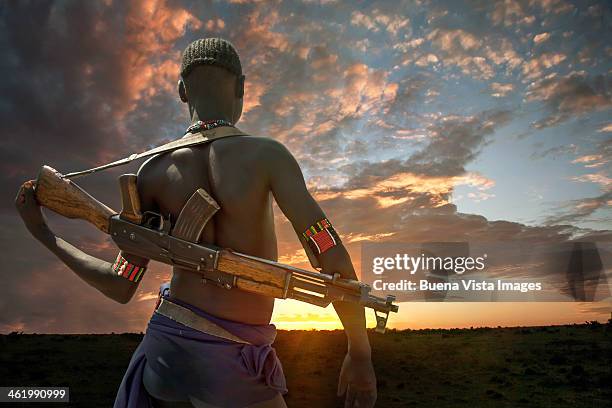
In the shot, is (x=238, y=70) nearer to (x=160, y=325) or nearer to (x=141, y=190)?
(x=141, y=190)

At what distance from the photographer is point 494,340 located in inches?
1371

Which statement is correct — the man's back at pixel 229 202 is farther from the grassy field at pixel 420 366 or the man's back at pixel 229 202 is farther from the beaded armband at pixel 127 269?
the grassy field at pixel 420 366

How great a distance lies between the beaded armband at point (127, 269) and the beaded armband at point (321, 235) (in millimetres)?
1835

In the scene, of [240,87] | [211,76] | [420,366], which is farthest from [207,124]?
[420,366]

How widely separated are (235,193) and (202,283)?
0.88 m

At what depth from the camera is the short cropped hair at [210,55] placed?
16.1 ft

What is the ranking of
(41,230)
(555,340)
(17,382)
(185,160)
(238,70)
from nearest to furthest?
(185,160) → (238,70) → (41,230) → (17,382) → (555,340)

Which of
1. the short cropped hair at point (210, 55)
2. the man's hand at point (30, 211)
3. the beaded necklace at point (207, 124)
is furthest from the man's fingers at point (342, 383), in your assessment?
the man's hand at point (30, 211)

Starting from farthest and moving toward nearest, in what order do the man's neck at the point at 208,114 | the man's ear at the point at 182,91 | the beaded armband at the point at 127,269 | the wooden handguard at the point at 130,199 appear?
the man's ear at the point at 182,91, the beaded armband at the point at 127,269, the man's neck at the point at 208,114, the wooden handguard at the point at 130,199

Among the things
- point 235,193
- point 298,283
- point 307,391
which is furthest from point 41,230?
point 307,391

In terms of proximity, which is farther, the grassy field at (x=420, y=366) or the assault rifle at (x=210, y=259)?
the grassy field at (x=420, y=366)

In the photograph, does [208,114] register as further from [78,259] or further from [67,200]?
[78,259]

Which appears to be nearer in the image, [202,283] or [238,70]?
[202,283]

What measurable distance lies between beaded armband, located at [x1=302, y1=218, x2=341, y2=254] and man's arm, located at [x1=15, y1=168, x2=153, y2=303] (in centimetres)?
178
